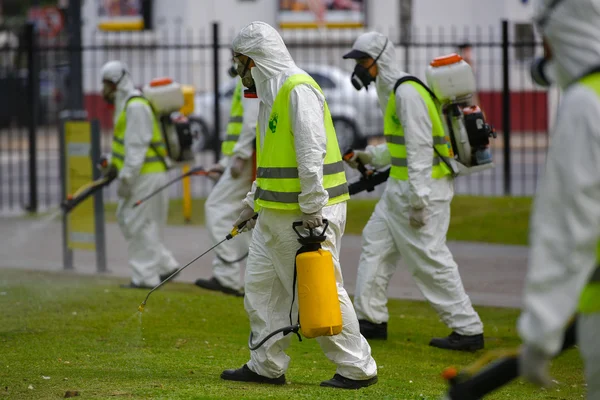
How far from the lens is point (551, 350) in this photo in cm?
315

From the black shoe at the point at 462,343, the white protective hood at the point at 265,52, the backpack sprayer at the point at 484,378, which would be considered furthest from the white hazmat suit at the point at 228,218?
the backpack sprayer at the point at 484,378

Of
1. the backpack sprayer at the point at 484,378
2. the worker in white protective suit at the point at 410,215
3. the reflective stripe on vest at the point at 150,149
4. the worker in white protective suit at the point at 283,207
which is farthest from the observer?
the reflective stripe on vest at the point at 150,149

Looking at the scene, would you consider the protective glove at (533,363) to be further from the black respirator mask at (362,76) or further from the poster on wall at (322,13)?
the poster on wall at (322,13)

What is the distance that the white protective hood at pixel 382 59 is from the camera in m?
7.32

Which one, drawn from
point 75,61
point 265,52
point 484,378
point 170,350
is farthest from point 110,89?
point 484,378

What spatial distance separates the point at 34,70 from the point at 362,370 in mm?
9690

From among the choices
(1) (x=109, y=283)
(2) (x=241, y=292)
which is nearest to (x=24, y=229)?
(1) (x=109, y=283)

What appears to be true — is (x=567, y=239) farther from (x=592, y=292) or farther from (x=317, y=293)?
(x=317, y=293)

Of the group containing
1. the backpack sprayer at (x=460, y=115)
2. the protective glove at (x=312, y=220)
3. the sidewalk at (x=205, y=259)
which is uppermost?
the backpack sprayer at (x=460, y=115)

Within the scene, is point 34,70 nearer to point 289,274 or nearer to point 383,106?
point 383,106

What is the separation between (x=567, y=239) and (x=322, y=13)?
25435 mm

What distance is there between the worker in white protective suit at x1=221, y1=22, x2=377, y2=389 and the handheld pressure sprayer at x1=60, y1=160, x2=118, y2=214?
3.99 m

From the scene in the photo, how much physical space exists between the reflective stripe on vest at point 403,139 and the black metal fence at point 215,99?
3.31 m

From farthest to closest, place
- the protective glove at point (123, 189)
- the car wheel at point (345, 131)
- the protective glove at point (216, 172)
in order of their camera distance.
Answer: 1. the car wheel at point (345, 131)
2. the protective glove at point (216, 172)
3. the protective glove at point (123, 189)
